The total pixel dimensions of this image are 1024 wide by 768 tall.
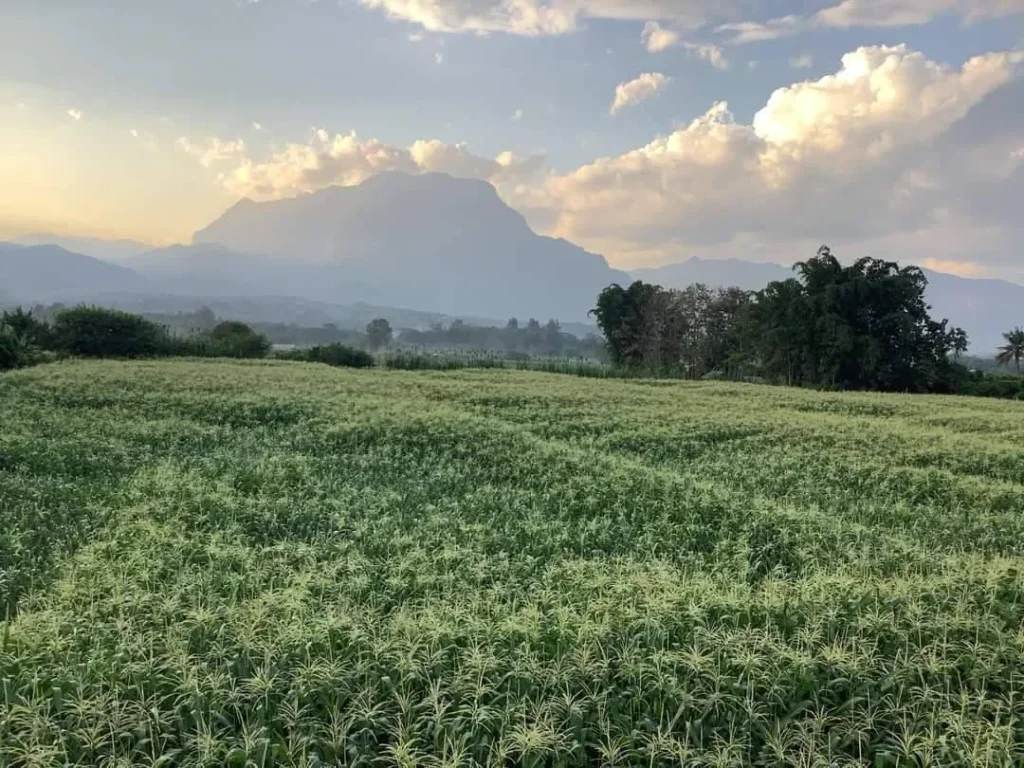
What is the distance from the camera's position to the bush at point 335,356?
43188 mm

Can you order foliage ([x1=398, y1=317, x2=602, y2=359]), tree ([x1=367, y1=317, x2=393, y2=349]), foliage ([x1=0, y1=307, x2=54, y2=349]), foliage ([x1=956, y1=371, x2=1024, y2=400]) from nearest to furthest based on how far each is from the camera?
foliage ([x1=0, y1=307, x2=54, y2=349])
foliage ([x1=956, y1=371, x2=1024, y2=400])
tree ([x1=367, y1=317, x2=393, y2=349])
foliage ([x1=398, y1=317, x2=602, y2=359])

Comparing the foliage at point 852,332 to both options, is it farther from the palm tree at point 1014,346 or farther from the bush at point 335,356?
the palm tree at point 1014,346

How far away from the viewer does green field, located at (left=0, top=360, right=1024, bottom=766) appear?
129 inches

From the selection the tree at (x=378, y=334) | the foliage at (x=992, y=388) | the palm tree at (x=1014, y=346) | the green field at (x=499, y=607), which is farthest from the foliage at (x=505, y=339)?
the green field at (x=499, y=607)

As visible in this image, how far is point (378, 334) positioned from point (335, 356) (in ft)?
303

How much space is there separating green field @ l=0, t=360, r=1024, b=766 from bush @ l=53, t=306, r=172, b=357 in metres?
28.3

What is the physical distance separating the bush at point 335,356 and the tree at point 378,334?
87.1 metres

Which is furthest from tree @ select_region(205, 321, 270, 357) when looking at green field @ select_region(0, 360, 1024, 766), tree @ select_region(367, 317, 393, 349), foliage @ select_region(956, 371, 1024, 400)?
tree @ select_region(367, 317, 393, 349)

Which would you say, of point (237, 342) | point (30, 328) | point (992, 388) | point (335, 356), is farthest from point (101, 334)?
point (992, 388)

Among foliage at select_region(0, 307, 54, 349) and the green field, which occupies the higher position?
foliage at select_region(0, 307, 54, 349)

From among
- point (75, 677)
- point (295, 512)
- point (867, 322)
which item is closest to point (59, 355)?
point (295, 512)

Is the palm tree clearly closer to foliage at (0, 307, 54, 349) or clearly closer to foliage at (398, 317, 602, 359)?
foliage at (0, 307, 54, 349)

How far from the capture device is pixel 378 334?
134000mm

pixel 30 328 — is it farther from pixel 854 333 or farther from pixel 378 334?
pixel 378 334
